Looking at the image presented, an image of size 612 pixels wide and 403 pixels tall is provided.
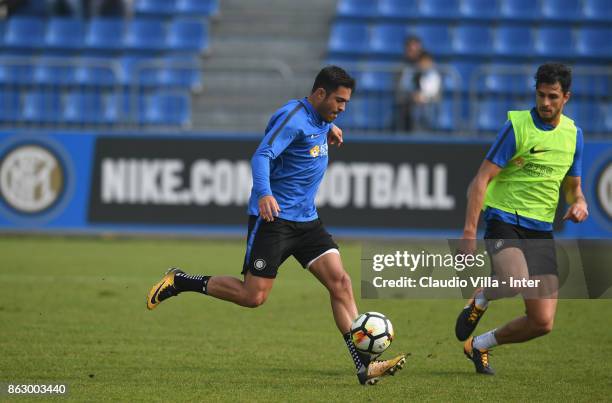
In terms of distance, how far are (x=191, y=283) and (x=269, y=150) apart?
1323 mm

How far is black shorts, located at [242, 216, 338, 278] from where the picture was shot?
7.51 meters

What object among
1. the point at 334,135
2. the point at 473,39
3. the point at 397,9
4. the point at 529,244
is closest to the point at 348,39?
the point at 397,9

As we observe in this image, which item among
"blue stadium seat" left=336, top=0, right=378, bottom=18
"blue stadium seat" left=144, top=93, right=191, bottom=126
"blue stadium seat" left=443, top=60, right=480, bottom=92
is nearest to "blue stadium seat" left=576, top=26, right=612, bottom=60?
"blue stadium seat" left=443, top=60, right=480, bottom=92

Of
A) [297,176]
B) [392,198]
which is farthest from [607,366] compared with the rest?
[392,198]

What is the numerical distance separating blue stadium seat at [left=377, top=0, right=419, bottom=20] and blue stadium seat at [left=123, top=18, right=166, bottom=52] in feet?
15.3

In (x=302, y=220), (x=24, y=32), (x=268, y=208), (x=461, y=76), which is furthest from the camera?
(x=24, y=32)

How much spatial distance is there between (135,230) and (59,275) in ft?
12.6

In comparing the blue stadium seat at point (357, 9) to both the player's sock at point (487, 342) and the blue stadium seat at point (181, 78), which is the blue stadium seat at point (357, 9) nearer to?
the blue stadium seat at point (181, 78)

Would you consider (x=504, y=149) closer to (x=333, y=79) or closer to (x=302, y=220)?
(x=333, y=79)

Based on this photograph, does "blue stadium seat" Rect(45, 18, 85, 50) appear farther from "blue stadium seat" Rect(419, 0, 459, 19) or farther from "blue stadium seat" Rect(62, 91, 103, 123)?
"blue stadium seat" Rect(419, 0, 459, 19)

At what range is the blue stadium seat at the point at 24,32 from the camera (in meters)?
22.5

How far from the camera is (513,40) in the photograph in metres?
21.4

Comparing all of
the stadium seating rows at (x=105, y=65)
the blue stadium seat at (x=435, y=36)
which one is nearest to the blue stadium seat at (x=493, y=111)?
the blue stadium seat at (x=435, y=36)

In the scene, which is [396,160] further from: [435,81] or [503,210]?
[503,210]
